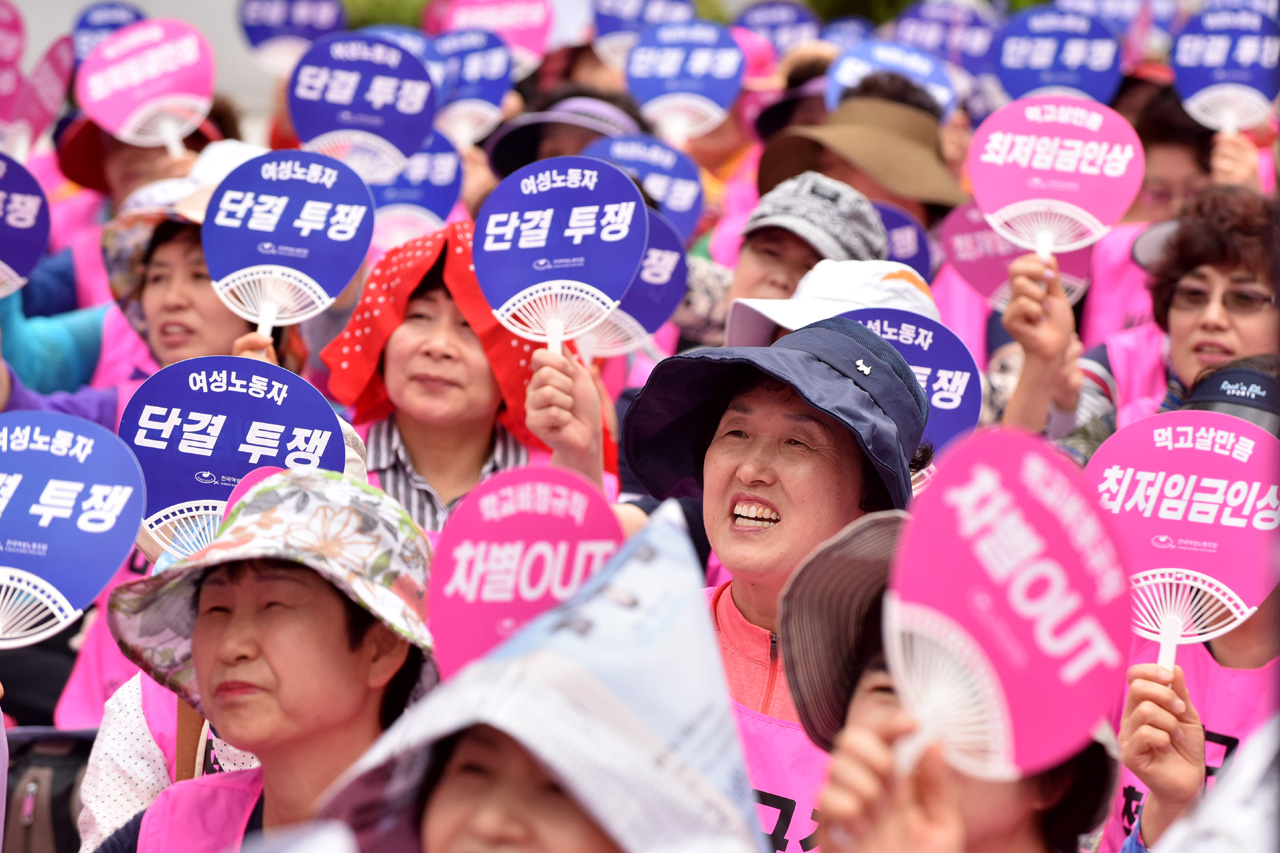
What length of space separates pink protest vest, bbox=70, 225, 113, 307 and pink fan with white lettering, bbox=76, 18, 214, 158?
66 centimetres

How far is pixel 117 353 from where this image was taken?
4648 millimetres

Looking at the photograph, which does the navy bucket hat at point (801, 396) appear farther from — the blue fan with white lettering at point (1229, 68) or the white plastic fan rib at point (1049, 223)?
the blue fan with white lettering at point (1229, 68)

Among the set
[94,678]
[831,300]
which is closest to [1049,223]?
[831,300]

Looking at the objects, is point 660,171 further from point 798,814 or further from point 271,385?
point 798,814

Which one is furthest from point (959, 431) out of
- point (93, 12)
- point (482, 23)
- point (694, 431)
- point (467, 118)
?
point (93, 12)

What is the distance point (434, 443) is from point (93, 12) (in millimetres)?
4598

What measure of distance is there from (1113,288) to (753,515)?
9.05ft

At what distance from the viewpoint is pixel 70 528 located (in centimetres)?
263

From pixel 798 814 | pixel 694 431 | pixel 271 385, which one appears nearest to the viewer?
pixel 798 814

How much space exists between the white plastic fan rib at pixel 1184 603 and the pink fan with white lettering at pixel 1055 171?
1.19 meters

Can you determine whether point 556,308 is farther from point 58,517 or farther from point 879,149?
point 879,149

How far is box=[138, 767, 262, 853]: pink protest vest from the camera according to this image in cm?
235

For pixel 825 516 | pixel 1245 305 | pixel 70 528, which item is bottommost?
pixel 70 528

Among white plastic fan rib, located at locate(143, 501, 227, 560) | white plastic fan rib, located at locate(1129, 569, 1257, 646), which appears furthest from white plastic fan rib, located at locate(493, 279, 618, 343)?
white plastic fan rib, located at locate(1129, 569, 1257, 646)
